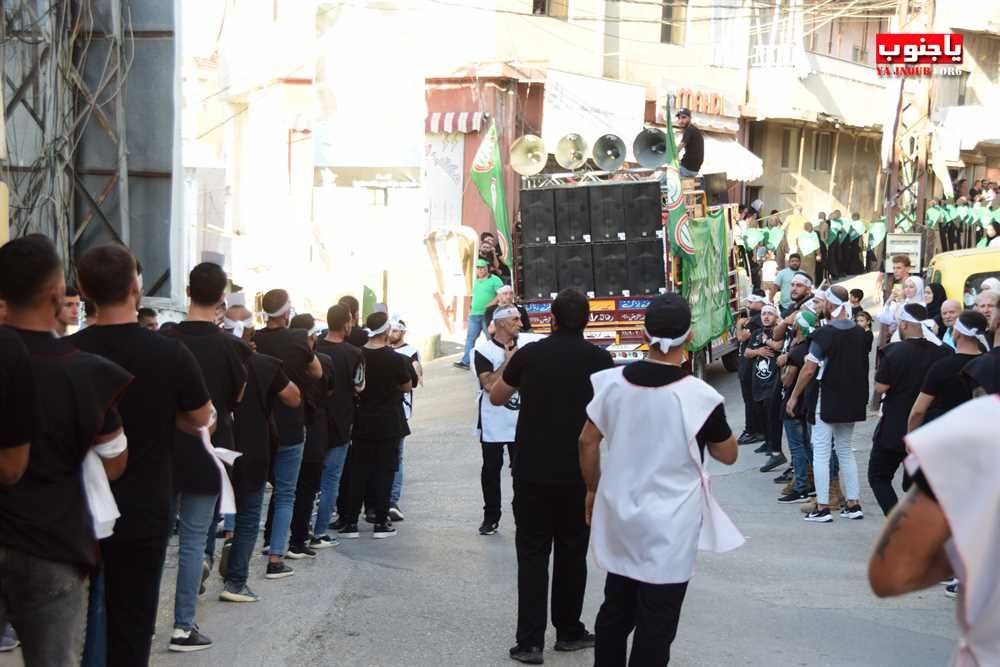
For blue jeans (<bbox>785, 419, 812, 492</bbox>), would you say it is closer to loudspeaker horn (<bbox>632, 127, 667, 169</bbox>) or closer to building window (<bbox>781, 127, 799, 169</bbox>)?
loudspeaker horn (<bbox>632, 127, 667, 169</bbox>)

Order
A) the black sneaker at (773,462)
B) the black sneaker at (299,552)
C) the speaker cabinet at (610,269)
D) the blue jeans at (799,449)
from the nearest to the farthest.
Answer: the black sneaker at (299,552), the blue jeans at (799,449), the black sneaker at (773,462), the speaker cabinet at (610,269)

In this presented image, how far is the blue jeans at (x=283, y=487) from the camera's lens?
8.26m

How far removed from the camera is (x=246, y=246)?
103 ft

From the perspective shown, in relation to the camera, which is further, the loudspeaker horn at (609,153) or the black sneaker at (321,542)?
the loudspeaker horn at (609,153)

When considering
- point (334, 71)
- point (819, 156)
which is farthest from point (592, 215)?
point (819, 156)

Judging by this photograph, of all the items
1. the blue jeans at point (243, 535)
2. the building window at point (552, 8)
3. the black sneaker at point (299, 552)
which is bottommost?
the black sneaker at point (299, 552)

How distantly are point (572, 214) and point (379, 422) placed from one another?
A: 861 centimetres

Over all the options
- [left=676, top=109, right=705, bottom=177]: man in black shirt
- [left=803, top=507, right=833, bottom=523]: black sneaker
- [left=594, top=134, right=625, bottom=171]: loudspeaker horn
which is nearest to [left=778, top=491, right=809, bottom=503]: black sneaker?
[left=803, top=507, right=833, bottom=523]: black sneaker

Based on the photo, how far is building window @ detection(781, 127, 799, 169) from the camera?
3574 centimetres

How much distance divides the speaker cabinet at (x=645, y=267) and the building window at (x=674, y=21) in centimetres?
1331

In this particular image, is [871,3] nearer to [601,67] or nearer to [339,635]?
[601,67]

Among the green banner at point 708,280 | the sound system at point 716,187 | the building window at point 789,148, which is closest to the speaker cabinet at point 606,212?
the green banner at point 708,280

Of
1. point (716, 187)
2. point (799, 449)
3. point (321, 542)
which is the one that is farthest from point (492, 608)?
point (716, 187)

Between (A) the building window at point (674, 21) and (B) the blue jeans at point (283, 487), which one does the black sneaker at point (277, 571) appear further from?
(A) the building window at point (674, 21)
